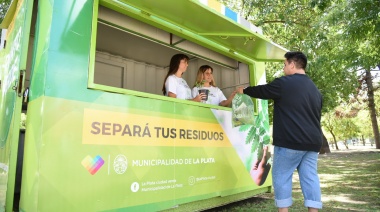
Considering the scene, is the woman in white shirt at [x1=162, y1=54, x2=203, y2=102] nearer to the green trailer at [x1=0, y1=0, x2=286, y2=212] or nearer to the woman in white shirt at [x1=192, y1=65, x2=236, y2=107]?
the green trailer at [x1=0, y1=0, x2=286, y2=212]

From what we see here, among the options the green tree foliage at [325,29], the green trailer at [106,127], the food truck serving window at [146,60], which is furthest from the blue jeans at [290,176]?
the green tree foliage at [325,29]

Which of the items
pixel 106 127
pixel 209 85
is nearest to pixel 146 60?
pixel 209 85

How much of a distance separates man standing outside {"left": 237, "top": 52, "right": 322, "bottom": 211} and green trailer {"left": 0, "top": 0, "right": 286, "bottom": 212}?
3.06 ft

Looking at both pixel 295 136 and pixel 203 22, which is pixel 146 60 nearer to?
pixel 203 22

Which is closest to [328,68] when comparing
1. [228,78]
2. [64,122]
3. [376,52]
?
[376,52]

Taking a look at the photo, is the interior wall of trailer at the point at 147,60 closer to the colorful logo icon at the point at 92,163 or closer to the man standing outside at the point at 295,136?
the man standing outside at the point at 295,136

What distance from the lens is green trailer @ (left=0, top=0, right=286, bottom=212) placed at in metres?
2.37

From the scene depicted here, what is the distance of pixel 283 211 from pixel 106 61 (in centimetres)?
439

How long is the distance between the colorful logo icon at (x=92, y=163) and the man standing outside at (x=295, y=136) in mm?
1778

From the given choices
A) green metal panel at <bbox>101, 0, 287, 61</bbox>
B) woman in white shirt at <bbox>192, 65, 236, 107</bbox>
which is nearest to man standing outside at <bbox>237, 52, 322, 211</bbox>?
green metal panel at <bbox>101, 0, 287, 61</bbox>

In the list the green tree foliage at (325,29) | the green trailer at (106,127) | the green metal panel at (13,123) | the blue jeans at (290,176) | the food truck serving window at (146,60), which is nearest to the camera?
the green trailer at (106,127)

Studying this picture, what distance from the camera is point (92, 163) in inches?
99.3

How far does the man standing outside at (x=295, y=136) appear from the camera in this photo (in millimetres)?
2883

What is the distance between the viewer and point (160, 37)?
4.27 meters
